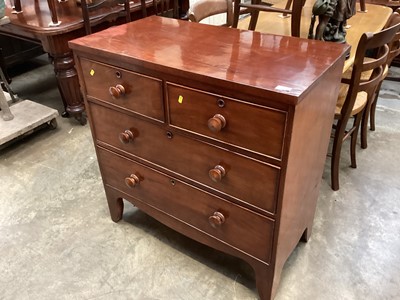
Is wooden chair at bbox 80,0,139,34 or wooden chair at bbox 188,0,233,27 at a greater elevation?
wooden chair at bbox 188,0,233,27

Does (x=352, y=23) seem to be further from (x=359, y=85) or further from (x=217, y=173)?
(x=217, y=173)

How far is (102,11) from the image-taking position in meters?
2.62

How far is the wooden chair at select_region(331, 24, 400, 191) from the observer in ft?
5.27

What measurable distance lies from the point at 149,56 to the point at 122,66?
116 mm

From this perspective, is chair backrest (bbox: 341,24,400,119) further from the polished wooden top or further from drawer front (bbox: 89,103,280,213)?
drawer front (bbox: 89,103,280,213)

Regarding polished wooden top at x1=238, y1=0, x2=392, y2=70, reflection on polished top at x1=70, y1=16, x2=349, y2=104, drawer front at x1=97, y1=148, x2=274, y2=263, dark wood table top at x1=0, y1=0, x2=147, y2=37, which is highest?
reflection on polished top at x1=70, y1=16, x2=349, y2=104

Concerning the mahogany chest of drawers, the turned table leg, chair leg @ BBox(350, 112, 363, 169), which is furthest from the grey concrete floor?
the turned table leg

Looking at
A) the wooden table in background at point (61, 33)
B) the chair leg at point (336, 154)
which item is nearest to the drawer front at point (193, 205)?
the chair leg at point (336, 154)

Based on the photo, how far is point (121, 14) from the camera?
2635mm

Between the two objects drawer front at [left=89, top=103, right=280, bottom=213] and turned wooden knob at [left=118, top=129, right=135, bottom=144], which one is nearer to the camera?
drawer front at [left=89, top=103, right=280, bottom=213]

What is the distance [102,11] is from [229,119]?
191cm

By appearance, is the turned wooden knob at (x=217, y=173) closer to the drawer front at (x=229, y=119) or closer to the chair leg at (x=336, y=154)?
the drawer front at (x=229, y=119)

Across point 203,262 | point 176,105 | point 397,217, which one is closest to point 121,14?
point 176,105

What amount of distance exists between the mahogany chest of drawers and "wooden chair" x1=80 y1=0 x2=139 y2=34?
3.09ft
